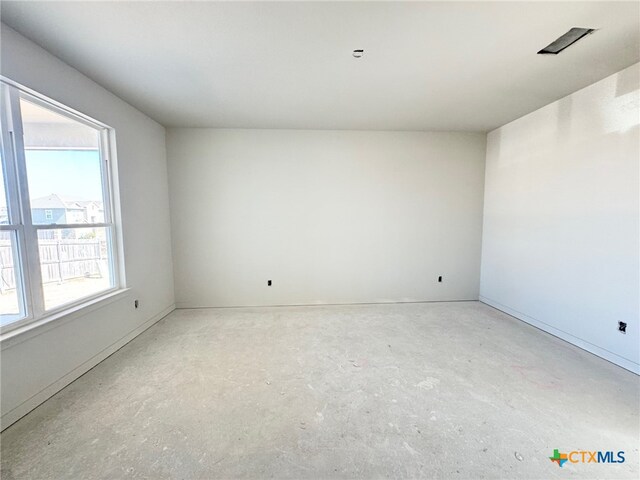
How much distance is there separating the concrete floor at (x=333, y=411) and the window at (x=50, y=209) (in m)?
0.77

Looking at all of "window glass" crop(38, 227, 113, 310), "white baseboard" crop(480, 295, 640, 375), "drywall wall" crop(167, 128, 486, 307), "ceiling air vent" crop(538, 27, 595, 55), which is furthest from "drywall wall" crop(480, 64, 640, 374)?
"window glass" crop(38, 227, 113, 310)

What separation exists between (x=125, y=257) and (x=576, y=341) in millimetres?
4916

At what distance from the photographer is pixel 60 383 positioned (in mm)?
1970

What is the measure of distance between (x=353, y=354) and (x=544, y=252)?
2.60 meters

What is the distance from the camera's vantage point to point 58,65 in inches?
78.4

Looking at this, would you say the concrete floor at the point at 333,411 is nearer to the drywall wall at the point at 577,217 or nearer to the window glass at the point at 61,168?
the drywall wall at the point at 577,217

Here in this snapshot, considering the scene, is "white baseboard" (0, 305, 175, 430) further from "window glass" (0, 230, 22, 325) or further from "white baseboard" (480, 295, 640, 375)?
"white baseboard" (480, 295, 640, 375)

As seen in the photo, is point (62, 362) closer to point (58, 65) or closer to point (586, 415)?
point (58, 65)

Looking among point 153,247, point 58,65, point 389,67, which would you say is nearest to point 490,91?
point 389,67

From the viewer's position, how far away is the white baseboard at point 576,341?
226 cm

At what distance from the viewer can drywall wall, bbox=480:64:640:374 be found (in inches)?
89.0

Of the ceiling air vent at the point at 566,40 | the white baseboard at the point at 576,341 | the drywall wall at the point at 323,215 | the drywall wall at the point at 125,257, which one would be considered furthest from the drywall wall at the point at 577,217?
the drywall wall at the point at 125,257

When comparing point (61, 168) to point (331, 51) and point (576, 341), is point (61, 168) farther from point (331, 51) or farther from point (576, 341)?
point (576, 341)

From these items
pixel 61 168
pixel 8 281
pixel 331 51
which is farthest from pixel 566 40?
pixel 8 281
